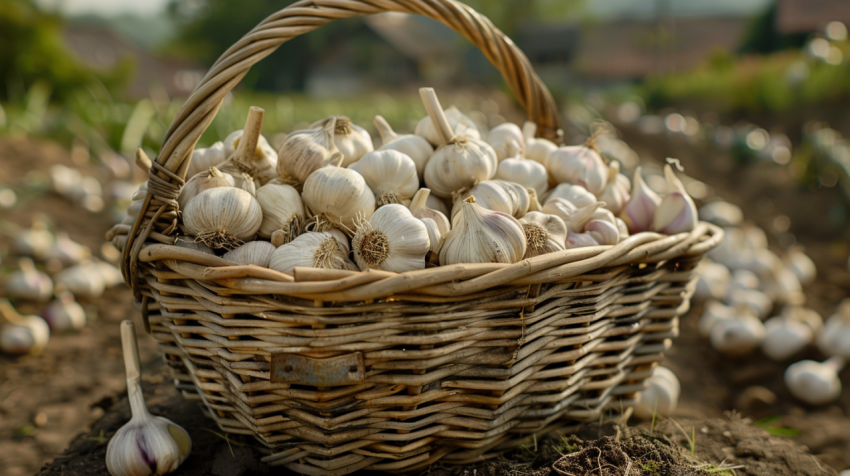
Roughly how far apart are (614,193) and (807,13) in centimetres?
2079

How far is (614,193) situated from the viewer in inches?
56.6

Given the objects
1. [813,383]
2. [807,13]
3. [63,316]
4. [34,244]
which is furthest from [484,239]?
[807,13]

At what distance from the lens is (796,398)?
204 centimetres

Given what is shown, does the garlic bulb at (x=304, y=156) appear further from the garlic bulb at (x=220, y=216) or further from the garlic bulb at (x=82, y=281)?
the garlic bulb at (x=82, y=281)

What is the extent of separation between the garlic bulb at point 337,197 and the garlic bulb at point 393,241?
0.07m

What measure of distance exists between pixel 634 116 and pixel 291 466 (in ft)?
39.8

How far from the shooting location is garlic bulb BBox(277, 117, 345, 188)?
1.19m

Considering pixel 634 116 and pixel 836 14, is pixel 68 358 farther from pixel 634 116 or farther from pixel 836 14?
pixel 836 14

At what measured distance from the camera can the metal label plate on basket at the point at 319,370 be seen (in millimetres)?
905

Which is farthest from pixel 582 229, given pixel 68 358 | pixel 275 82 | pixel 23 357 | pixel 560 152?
pixel 275 82

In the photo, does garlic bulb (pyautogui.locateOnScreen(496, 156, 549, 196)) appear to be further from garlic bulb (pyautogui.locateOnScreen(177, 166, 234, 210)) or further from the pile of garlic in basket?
garlic bulb (pyautogui.locateOnScreen(177, 166, 234, 210))

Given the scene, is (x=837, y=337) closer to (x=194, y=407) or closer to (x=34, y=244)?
(x=194, y=407)

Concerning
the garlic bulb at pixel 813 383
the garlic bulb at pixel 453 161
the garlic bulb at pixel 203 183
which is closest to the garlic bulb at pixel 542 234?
the garlic bulb at pixel 453 161

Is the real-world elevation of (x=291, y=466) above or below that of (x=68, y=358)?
above
